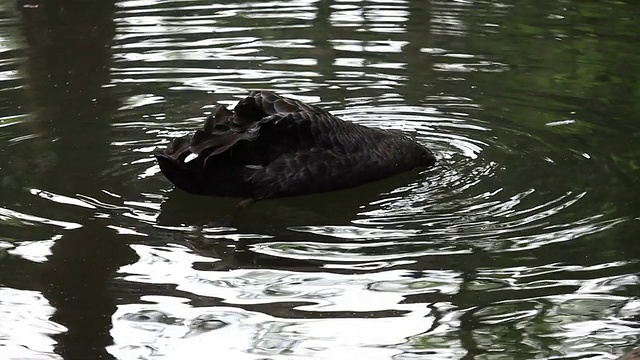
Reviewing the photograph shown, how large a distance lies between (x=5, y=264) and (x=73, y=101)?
2.54 metres

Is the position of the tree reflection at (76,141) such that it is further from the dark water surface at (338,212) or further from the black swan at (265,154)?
the black swan at (265,154)

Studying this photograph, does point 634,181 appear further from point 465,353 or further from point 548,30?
point 548,30

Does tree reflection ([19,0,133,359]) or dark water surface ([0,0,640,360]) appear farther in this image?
tree reflection ([19,0,133,359])

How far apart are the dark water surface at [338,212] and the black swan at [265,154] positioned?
10 cm

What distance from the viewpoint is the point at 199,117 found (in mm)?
6402

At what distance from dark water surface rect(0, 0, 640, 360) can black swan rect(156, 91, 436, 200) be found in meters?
0.10

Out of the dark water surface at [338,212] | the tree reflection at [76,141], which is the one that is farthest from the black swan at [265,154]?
the tree reflection at [76,141]

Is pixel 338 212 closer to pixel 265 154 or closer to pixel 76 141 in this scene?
pixel 265 154

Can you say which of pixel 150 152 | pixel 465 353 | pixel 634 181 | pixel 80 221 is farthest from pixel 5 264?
pixel 634 181

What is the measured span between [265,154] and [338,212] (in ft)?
1.45

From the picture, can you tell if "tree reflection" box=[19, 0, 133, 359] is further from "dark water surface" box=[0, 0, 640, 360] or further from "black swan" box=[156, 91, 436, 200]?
"black swan" box=[156, 91, 436, 200]

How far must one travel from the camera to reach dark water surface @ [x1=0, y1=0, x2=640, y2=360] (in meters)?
3.80

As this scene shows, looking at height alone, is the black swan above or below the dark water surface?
above

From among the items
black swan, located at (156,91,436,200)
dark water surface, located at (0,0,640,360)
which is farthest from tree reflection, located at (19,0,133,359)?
black swan, located at (156,91,436,200)
